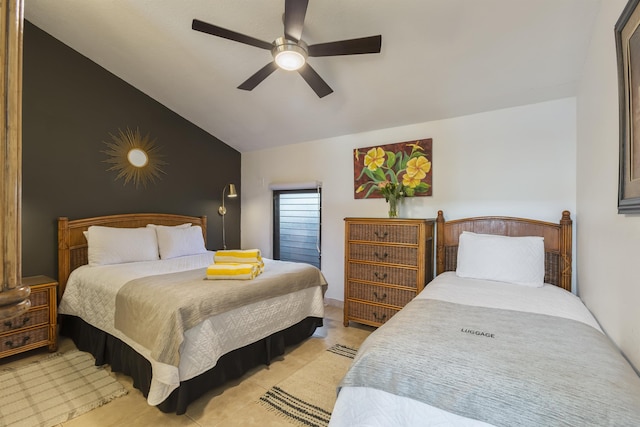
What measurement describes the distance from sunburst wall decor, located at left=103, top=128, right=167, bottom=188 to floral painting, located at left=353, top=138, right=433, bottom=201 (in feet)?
8.27

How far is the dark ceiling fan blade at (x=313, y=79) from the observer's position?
2.07 m

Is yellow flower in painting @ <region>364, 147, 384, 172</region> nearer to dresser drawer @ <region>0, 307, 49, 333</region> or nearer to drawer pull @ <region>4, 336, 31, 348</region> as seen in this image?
dresser drawer @ <region>0, 307, 49, 333</region>

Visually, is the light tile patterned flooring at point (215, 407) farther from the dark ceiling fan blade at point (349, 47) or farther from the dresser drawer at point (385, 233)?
the dark ceiling fan blade at point (349, 47)

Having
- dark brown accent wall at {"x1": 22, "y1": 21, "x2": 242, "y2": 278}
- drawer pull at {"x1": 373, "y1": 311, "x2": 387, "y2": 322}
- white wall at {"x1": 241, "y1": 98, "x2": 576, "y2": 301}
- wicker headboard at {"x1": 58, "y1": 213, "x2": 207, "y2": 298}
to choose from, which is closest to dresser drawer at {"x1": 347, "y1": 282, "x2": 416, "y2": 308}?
drawer pull at {"x1": 373, "y1": 311, "x2": 387, "y2": 322}

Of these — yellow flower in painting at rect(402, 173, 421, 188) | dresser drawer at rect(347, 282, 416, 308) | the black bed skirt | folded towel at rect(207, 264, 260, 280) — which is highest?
yellow flower in painting at rect(402, 173, 421, 188)

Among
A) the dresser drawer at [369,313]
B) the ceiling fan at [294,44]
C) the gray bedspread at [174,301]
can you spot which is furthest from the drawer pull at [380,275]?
the ceiling fan at [294,44]

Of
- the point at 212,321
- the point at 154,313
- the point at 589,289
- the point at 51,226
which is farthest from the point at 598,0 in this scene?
the point at 51,226

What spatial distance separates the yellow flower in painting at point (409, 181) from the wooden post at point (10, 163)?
3049mm

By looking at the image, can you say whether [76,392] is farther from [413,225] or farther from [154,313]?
[413,225]

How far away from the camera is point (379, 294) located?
289 centimetres

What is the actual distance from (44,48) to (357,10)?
308 centimetres

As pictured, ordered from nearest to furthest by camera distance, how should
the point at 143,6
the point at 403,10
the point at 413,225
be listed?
the point at 403,10, the point at 143,6, the point at 413,225

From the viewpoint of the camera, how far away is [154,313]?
1823 millimetres

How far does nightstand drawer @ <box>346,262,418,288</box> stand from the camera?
2732 mm
